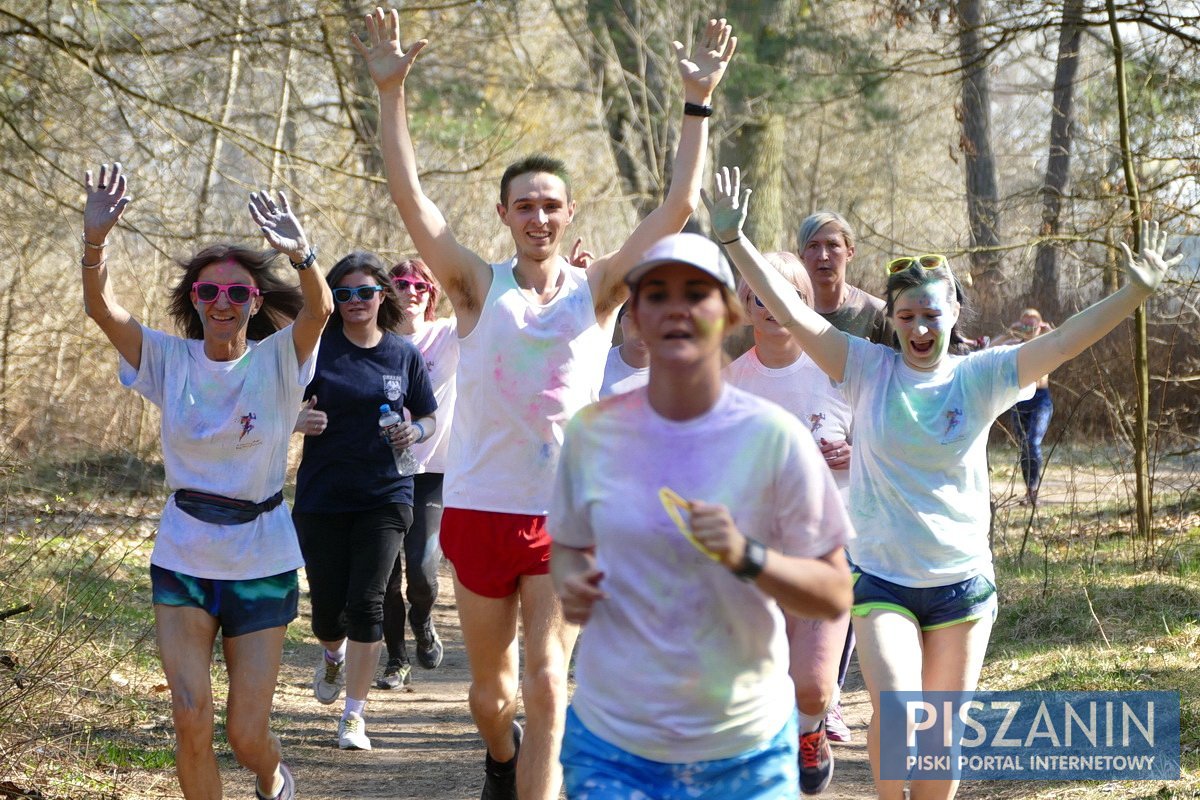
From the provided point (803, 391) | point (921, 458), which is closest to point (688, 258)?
point (921, 458)

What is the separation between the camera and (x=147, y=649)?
26.4ft

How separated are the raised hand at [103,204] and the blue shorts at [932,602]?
2785mm

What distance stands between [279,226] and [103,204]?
1.98 feet

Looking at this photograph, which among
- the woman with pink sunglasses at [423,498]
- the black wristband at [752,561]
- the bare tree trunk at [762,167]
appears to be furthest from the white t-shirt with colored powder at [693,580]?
the bare tree trunk at [762,167]

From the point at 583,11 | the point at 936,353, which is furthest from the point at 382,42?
the point at 583,11

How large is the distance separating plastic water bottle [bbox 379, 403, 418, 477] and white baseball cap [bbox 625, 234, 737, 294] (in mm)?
3732

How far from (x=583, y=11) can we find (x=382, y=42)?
1625 cm

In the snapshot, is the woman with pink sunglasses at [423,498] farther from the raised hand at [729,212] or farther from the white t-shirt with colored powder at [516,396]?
the raised hand at [729,212]

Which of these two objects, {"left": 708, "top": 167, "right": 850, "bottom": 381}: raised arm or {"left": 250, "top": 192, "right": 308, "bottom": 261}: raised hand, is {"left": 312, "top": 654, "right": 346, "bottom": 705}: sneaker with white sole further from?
{"left": 708, "top": 167, "right": 850, "bottom": 381}: raised arm

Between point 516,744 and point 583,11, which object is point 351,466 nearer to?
point 516,744

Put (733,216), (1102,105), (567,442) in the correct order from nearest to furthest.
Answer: (567,442) → (733,216) → (1102,105)

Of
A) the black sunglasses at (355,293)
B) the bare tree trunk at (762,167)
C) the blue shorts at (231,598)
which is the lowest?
the blue shorts at (231,598)

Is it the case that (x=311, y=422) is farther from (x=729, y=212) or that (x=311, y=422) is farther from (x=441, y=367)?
(x=729, y=212)

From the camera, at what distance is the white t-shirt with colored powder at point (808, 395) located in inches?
226
